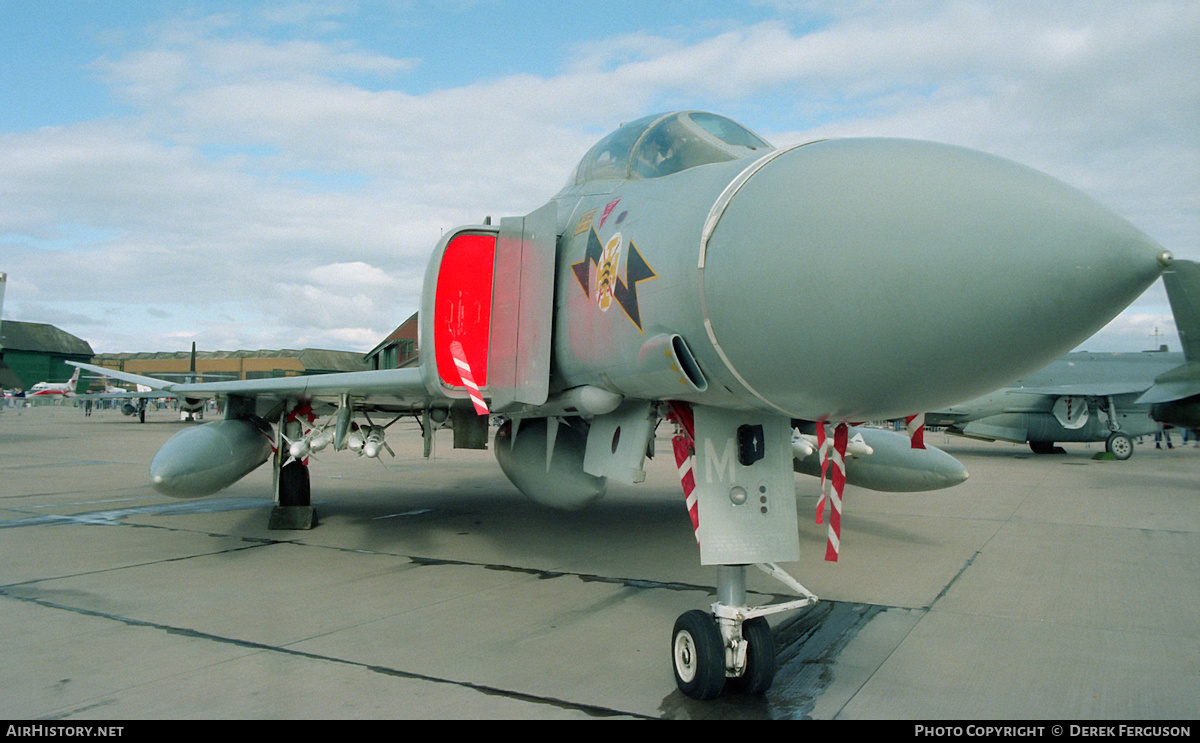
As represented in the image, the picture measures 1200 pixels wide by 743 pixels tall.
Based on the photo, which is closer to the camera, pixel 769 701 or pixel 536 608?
pixel 769 701

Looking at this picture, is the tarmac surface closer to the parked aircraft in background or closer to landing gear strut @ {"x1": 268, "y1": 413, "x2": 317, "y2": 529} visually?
landing gear strut @ {"x1": 268, "y1": 413, "x2": 317, "y2": 529}

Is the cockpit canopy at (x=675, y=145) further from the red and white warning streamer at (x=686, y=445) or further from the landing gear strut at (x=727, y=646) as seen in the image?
the landing gear strut at (x=727, y=646)

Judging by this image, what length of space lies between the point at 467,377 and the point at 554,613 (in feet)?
5.67

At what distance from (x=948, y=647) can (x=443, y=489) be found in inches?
379

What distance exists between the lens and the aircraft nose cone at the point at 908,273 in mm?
2053

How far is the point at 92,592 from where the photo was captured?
5512 millimetres

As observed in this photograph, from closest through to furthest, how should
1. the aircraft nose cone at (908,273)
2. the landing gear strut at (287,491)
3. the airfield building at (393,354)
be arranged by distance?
1. the aircraft nose cone at (908,273)
2. the landing gear strut at (287,491)
3. the airfield building at (393,354)

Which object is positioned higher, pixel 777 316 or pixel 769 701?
pixel 777 316

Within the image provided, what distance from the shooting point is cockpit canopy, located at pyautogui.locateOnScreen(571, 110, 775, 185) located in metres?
3.86

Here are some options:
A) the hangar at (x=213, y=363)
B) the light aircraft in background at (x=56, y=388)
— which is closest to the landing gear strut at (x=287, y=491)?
the light aircraft in background at (x=56, y=388)

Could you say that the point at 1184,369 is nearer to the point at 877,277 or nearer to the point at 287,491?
the point at 877,277

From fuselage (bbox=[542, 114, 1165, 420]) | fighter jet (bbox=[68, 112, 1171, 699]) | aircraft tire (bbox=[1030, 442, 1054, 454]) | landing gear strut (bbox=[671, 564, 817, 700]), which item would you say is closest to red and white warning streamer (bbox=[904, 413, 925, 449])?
fighter jet (bbox=[68, 112, 1171, 699])

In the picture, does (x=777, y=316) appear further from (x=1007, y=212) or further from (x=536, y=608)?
(x=536, y=608)

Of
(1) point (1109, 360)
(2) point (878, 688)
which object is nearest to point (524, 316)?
(2) point (878, 688)
